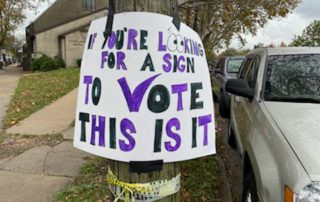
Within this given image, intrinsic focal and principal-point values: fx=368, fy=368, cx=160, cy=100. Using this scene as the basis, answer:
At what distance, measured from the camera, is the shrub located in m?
29.1

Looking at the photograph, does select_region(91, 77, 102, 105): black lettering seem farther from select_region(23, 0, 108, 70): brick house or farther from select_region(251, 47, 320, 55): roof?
select_region(23, 0, 108, 70): brick house

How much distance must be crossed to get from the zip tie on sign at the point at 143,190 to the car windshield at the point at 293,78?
198 centimetres

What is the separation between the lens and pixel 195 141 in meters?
1.84

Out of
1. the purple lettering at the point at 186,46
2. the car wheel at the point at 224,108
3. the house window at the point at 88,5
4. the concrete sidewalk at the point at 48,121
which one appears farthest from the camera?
the house window at the point at 88,5

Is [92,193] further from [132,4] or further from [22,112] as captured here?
[22,112]

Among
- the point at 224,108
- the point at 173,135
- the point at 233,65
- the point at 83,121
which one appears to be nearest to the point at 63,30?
the point at 233,65

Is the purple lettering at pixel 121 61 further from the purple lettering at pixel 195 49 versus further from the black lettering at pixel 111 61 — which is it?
the purple lettering at pixel 195 49

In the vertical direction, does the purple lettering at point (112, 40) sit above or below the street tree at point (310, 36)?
below

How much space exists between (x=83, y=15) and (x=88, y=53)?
33.0 m

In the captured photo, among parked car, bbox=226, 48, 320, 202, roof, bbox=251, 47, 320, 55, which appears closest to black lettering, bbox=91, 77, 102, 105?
parked car, bbox=226, 48, 320, 202

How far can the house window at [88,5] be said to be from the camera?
114 ft

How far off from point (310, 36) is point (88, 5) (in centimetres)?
2314

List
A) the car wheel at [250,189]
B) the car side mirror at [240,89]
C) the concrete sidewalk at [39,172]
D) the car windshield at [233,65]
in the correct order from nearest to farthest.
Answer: the car wheel at [250,189] → the car side mirror at [240,89] → the concrete sidewalk at [39,172] → the car windshield at [233,65]

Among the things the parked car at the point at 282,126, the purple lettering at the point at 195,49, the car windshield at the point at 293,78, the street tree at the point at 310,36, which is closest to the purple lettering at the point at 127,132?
the purple lettering at the point at 195,49
